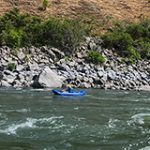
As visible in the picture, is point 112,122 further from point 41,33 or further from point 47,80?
point 41,33

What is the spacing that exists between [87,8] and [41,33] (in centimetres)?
1104

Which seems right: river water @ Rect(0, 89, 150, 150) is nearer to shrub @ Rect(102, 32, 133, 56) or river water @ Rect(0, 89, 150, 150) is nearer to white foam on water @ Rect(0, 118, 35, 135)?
white foam on water @ Rect(0, 118, 35, 135)

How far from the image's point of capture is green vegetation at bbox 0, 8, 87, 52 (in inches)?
1752

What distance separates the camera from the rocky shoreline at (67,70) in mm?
37406

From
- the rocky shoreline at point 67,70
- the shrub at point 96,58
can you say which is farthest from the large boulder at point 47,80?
the shrub at point 96,58

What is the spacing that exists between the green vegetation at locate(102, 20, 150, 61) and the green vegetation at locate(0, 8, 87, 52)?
111 inches

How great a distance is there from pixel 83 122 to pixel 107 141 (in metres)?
3.99

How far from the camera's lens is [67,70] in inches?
1580

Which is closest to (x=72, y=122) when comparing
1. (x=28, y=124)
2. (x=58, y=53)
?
(x=28, y=124)

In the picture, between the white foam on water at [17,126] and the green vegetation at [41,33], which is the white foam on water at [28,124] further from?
the green vegetation at [41,33]

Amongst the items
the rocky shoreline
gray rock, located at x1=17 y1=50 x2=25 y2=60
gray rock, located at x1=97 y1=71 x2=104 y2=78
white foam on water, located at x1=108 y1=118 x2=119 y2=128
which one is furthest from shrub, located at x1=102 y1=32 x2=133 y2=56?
white foam on water, located at x1=108 y1=118 x2=119 y2=128

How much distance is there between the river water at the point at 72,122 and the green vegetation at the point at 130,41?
15.3m

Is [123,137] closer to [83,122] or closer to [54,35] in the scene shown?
[83,122]

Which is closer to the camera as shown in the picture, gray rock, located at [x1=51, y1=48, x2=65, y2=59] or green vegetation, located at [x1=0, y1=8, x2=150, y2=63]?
gray rock, located at [x1=51, y1=48, x2=65, y2=59]
